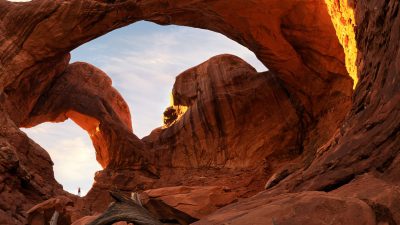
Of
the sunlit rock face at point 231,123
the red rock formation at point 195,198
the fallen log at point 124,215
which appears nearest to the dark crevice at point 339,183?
the fallen log at point 124,215

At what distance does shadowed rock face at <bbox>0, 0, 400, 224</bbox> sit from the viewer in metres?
6.85

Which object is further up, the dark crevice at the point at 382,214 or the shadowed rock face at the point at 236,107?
the shadowed rock face at the point at 236,107

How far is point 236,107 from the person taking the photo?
75.9ft

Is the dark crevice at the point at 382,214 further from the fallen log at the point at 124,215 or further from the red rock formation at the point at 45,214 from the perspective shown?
the red rock formation at the point at 45,214

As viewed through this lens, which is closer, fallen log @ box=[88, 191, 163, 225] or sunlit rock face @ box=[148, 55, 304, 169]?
fallen log @ box=[88, 191, 163, 225]

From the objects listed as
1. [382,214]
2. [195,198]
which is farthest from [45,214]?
[382,214]

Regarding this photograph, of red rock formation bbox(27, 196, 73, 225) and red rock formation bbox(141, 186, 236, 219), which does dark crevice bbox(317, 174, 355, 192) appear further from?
red rock formation bbox(27, 196, 73, 225)

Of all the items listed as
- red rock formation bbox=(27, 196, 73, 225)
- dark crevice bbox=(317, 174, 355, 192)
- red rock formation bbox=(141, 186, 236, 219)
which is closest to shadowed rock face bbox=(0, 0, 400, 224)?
dark crevice bbox=(317, 174, 355, 192)

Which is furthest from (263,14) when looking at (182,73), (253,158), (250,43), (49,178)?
(49,178)

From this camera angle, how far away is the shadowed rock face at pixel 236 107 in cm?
685

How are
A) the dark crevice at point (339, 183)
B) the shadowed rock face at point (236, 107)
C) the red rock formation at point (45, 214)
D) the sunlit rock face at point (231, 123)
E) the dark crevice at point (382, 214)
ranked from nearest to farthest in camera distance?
the dark crevice at point (382, 214), the dark crevice at point (339, 183), the shadowed rock face at point (236, 107), the red rock formation at point (45, 214), the sunlit rock face at point (231, 123)

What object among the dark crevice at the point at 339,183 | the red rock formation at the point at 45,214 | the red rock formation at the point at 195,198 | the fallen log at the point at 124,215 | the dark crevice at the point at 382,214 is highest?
the red rock formation at the point at 45,214

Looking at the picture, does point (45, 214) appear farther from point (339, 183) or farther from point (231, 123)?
point (231, 123)

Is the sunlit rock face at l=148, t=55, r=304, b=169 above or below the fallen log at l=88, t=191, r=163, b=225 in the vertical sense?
above
